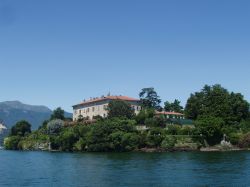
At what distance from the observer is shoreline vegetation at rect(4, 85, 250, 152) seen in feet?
370

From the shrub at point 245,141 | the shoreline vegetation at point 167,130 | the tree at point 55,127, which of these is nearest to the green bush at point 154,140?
the shoreline vegetation at point 167,130

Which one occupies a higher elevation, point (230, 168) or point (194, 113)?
point (194, 113)

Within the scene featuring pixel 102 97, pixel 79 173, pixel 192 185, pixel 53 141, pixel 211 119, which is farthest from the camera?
pixel 102 97

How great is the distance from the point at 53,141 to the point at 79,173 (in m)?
80.0

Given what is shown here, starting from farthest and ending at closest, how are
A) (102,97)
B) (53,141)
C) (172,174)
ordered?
(102,97) < (53,141) < (172,174)

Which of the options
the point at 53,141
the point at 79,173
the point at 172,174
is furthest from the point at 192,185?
the point at 53,141

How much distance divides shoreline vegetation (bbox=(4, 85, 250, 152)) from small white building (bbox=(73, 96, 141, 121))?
17.5m

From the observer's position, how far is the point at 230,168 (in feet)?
196

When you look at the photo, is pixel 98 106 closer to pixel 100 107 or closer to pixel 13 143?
pixel 100 107

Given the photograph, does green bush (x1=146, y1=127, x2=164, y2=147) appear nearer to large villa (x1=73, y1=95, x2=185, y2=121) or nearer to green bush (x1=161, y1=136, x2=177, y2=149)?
green bush (x1=161, y1=136, x2=177, y2=149)

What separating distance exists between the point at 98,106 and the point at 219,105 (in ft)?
171

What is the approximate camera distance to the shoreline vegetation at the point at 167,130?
113 metres

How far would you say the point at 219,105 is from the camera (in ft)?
419

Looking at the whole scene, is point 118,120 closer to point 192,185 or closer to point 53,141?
point 53,141
